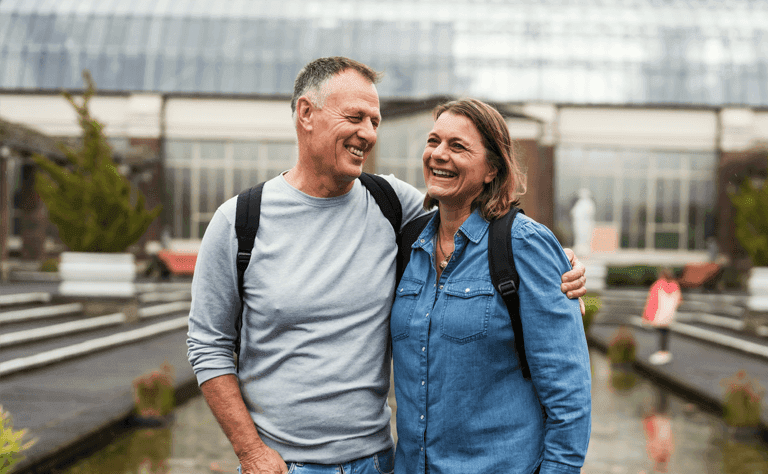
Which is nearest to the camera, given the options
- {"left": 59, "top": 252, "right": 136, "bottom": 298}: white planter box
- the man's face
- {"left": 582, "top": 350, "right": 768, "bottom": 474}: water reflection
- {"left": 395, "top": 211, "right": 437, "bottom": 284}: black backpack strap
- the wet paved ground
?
the man's face

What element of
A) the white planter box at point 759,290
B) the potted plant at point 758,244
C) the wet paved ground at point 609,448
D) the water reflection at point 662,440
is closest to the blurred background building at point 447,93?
the potted plant at point 758,244

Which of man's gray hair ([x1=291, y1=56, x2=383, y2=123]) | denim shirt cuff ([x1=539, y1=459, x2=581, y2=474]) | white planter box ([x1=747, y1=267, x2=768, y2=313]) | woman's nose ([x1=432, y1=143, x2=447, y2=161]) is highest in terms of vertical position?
man's gray hair ([x1=291, y1=56, x2=383, y2=123])

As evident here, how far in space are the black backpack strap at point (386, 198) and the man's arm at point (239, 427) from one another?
73 cm

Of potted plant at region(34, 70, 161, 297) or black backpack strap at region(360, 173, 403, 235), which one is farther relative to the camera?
potted plant at region(34, 70, 161, 297)

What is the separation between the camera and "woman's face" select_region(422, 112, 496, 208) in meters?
2.14

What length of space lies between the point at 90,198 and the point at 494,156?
1097cm

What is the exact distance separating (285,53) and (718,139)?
16.7 meters

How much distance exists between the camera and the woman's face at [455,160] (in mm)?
2139

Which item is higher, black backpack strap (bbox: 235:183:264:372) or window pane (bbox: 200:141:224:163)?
window pane (bbox: 200:141:224:163)

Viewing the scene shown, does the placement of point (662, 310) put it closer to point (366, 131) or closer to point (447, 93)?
point (366, 131)

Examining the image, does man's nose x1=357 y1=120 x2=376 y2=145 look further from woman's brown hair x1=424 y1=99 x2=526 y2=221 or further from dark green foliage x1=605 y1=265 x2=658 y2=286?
dark green foliage x1=605 y1=265 x2=658 y2=286

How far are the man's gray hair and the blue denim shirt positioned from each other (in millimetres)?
586

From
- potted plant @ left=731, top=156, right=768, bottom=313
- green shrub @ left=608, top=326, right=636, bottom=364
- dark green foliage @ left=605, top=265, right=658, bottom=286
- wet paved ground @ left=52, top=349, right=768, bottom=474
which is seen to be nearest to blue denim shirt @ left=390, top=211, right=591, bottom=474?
wet paved ground @ left=52, top=349, right=768, bottom=474

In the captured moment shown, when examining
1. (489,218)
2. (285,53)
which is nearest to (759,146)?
(285,53)
